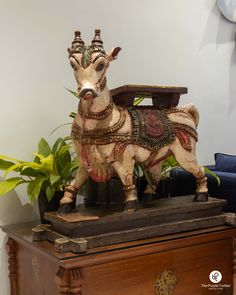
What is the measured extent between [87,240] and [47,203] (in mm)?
395

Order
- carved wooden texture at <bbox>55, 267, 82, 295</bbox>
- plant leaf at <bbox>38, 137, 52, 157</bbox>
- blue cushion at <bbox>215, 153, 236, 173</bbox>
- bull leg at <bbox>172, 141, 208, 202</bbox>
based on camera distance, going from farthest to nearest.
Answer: blue cushion at <bbox>215, 153, 236, 173</bbox> < plant leaf at <bbox>38, 137, 52, 157</bbox> < bull leg at <bbox>172, 141, 208, 202</bbox> < carved wooden texture at <bbox>55, 267, 82, 295</bbox>

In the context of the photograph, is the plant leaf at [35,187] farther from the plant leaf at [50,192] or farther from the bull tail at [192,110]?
the bull tail at [192,110]

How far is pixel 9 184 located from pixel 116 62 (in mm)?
785

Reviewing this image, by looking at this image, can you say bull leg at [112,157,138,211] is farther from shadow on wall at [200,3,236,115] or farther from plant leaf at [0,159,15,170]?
shadow on wall at [200,3,236,115]

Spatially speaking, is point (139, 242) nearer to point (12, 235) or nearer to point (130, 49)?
point (12, 235)

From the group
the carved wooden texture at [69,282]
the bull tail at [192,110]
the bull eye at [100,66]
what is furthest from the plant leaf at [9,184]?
the bull tail at [192,110]

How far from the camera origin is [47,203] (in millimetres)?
1549

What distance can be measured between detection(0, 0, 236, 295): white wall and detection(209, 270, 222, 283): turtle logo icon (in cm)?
76

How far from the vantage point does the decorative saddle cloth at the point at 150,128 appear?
135cm

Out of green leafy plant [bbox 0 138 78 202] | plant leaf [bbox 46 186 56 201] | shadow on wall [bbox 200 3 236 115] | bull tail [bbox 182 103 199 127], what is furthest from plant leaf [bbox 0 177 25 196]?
shadow on wall [bbox 200 3 236 115]

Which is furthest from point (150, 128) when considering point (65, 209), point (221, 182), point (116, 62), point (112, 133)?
→ point (116, 62)

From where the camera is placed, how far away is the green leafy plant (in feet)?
4.93

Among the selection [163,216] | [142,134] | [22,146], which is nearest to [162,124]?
[142,134]

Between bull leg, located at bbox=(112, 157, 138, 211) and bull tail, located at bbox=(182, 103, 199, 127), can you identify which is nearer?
bull leg, located at bbox=(112, 157, 138, 211)
